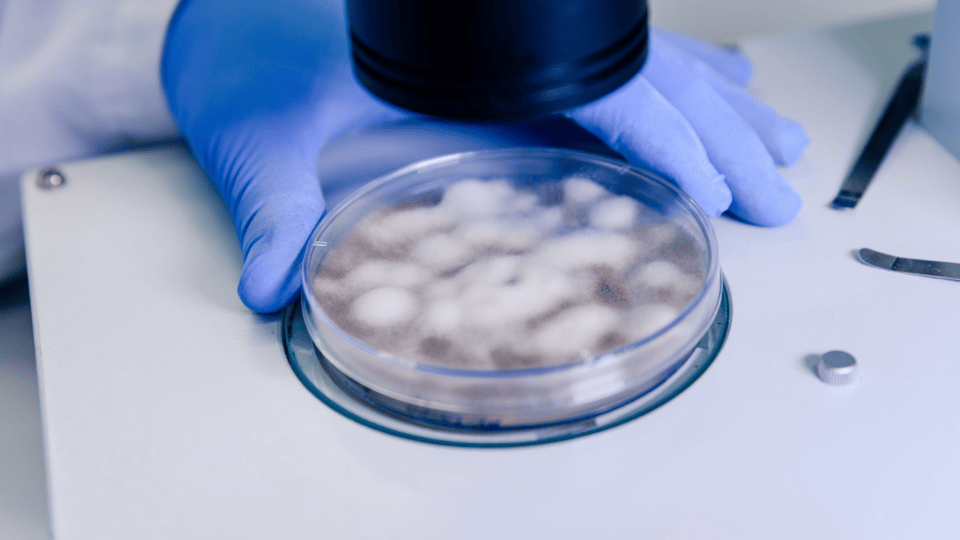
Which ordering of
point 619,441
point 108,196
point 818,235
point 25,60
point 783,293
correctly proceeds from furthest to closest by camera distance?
point 25,60
point 108,196
point 818,235
point 783,293
point 619,441

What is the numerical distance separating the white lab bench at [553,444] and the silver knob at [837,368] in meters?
0.01

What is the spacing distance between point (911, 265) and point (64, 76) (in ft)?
5.15

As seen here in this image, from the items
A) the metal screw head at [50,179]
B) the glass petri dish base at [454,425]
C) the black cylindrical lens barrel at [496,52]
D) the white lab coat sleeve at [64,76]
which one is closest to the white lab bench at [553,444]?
the glass petri dish base at [454,425]

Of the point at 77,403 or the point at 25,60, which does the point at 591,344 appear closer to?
the point at 77,403

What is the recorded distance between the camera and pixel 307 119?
1.21m

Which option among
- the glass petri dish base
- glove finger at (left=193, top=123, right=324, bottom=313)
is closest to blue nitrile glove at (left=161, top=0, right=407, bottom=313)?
glove finger at (left=193, top=123, right=324, bottom=313)

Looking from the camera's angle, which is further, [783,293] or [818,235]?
[818,235]

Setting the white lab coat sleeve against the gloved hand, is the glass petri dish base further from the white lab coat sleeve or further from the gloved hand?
the white lab coat sleeve

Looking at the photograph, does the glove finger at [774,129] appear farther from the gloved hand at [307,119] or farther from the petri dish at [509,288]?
the petri dish at [509,288]

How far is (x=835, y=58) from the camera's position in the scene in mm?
1546

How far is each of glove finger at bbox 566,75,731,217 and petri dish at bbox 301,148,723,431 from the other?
47mm

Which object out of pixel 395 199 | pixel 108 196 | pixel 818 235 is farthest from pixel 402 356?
pixel 108 196

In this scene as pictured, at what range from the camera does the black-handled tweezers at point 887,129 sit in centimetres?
115

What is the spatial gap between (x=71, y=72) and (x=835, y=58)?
159 cm
